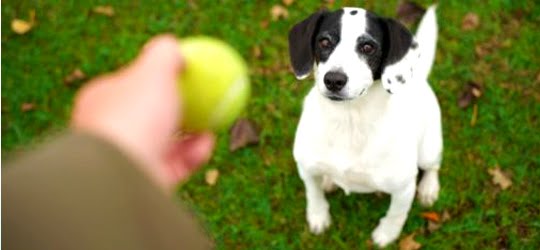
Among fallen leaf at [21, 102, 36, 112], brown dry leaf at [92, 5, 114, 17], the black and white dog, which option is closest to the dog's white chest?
the black and white dog

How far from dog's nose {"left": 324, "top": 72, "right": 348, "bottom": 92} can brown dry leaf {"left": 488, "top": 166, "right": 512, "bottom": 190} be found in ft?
5.56

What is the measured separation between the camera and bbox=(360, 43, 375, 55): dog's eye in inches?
103

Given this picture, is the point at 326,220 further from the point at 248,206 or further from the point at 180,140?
the point at 180,140

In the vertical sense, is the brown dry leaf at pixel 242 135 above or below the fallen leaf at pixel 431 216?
above

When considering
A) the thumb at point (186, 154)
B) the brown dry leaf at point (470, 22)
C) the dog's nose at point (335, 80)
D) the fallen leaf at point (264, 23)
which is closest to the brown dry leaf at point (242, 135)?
the fallen leaf at point (264, 23)

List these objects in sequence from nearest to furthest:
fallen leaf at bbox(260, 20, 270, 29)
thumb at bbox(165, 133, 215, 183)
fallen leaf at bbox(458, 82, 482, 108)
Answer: thumb at bbox(165, 133, 215, 183)
fallen leaf at bbox(458, 82, 482, 108)
fallen leaf at bbox(260, 20, 270, 29)

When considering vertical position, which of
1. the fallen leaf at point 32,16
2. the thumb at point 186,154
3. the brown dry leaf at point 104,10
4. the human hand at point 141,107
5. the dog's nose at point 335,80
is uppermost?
the human hand at point 141,107

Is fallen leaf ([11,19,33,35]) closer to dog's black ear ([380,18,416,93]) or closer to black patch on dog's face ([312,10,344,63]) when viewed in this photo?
black patch on dog's face ([312,10,344,63])

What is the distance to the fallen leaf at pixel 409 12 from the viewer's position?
447 centimetres

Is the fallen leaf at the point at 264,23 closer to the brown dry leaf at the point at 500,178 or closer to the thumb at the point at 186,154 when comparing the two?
the brown dry leaf at the point at 500,178

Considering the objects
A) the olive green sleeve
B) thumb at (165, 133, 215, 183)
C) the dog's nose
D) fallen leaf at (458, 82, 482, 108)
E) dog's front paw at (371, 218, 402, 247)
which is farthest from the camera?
fallen leaf at (458, 82, 482, 108)

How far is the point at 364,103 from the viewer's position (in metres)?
2.74

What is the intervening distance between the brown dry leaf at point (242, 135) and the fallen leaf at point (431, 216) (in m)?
1.14

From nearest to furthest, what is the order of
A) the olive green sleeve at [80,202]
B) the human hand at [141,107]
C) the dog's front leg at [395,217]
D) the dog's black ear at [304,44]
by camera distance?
1. the olive green sleeve at [80,202]
2. the human hand at [141,107]
3. the dog's black ear at [304,44]
4. the dog's front leg at [395,217]
